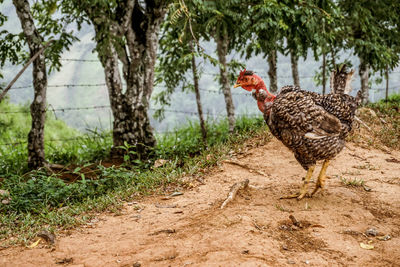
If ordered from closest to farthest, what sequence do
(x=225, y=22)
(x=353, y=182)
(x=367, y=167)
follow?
(x=353, y=182), (x=367, y=167), (x=225, y=22)

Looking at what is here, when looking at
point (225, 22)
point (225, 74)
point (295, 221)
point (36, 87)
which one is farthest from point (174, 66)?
point (295, 221)

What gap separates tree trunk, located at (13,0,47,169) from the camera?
5.99 metres

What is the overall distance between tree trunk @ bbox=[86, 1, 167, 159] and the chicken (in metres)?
2.94

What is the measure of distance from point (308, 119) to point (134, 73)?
375cm

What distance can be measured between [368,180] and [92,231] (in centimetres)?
353

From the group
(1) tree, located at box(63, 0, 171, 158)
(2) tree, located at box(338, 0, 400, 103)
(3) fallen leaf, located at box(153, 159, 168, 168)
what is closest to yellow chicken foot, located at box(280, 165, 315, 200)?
(3) fallen leaf, located at box(153, 159, 168, 168)

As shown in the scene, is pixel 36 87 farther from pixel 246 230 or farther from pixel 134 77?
pixel 246 230

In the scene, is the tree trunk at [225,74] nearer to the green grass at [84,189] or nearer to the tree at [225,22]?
the tree at [225,22]

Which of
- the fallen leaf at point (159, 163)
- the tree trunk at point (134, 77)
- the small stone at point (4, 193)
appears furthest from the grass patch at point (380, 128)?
the small stone at point (4, 193)

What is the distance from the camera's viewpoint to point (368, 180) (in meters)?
4.78

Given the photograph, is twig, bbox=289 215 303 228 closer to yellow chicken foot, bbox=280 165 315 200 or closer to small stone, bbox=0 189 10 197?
yellow chicken foot, bbox=280 165 315 200

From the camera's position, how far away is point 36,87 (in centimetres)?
616

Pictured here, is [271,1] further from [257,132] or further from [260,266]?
[260,266]

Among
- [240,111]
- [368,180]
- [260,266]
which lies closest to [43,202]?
[260,266]
